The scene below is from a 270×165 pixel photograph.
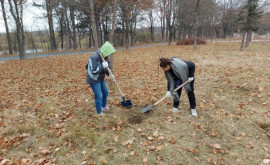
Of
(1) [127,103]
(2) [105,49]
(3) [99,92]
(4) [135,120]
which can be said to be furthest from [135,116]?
(2) [105,49]

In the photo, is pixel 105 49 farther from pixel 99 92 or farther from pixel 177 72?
pixel 177 72

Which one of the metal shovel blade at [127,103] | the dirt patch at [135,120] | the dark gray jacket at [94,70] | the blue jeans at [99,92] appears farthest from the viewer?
the metal shovel blade at [127,103]

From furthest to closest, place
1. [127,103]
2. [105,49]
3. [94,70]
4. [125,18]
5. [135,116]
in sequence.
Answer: [125,18]
[127,103]
[135,116]
[105,49]
[94,70]

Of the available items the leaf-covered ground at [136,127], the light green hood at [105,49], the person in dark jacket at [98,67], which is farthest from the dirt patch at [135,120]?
the light green hood at [105,49]

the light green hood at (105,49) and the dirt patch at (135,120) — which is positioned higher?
the light green hood at (105,49)

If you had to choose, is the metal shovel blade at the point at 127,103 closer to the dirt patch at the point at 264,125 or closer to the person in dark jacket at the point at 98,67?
the person in dark jacket at the point at 98,67

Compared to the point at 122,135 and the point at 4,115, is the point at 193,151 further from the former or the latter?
the point at 4,115

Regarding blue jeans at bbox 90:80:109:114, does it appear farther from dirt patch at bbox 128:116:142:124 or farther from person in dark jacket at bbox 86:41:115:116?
dirt patch at bbox 128:116:142:124

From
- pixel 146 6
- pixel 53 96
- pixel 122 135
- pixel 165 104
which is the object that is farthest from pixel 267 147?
pixel 146 6

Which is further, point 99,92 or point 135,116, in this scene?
point 135,116

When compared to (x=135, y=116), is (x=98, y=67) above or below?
above

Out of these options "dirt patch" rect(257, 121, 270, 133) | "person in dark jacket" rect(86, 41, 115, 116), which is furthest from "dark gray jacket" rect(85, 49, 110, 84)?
"dirt patch" rect(257, 121, 270, 133)

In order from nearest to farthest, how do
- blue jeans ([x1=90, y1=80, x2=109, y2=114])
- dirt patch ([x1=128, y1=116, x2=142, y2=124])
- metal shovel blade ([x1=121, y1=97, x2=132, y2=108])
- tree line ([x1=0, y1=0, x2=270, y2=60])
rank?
blue jeans ([x1=90, y1=80, x2=109, y2=114]) < dirt patch ([x1=128, y1=116, x2=142, y2=124]) < metal shovel blade ([x1=121, y1=97, x2=132, y2=108]) < tree line ([x1=0, y1=0, x2=270, y2=60])

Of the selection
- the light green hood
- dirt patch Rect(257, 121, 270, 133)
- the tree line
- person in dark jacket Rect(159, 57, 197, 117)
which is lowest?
dirt patch Rect(257, 121, 270, 133)
